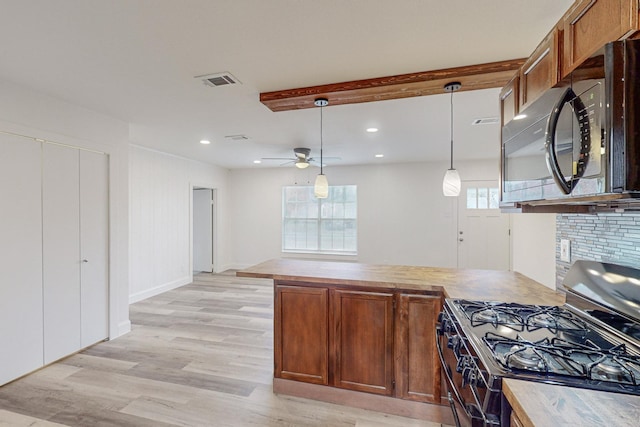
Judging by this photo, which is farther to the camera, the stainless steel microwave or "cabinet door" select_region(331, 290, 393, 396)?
"cabinet door" select_region(331, 290, 393, 396)

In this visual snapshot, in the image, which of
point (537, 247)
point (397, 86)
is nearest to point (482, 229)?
point (537, 247)

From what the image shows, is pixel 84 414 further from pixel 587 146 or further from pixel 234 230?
pixel 234 230

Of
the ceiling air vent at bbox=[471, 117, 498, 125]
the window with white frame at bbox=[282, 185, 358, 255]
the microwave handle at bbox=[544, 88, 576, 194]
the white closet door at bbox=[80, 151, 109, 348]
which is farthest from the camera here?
the window with white frame at bbox=[282, 185, 358, 255]

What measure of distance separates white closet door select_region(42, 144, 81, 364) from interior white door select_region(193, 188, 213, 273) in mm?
3996

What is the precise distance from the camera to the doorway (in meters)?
7.05

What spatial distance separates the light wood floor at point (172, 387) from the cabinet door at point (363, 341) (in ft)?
0.73

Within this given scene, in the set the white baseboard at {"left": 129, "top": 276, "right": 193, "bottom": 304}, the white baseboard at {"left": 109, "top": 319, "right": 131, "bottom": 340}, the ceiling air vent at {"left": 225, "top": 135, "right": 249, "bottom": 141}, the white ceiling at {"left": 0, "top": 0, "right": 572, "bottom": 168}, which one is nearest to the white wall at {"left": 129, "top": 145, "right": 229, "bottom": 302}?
the white baseboard at {"left": 129, "top": 276, "right": 193, "bottom": 304}

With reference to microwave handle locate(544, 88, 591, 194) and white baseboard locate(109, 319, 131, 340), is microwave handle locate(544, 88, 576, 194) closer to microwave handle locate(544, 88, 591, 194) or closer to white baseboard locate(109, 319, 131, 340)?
microwave handle locate(544, 88, 591, 194)


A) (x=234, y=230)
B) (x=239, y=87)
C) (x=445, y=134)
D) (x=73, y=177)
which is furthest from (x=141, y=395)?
(x=234, y=230)

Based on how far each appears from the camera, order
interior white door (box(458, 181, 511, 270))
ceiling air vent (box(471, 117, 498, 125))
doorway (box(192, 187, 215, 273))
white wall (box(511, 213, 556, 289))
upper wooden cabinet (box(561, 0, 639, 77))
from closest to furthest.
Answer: upper wooden cabinet (box(561, 0, 639, 77)) < white wall (box(511, 213, 556, 289)) < ceiling air vent (box(471, 117, 498, 125)) < interior white door (box(458, 181, 511, 270)) < doorway (box(192, 187, 215, 273))

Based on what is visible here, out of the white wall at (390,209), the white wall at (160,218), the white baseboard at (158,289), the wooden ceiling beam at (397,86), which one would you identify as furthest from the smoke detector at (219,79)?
the white wall at (390,209)

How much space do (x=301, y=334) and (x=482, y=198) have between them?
5359mm

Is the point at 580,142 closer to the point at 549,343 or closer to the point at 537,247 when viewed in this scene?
the point at 549,343

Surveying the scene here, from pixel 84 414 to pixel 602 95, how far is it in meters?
3.39
